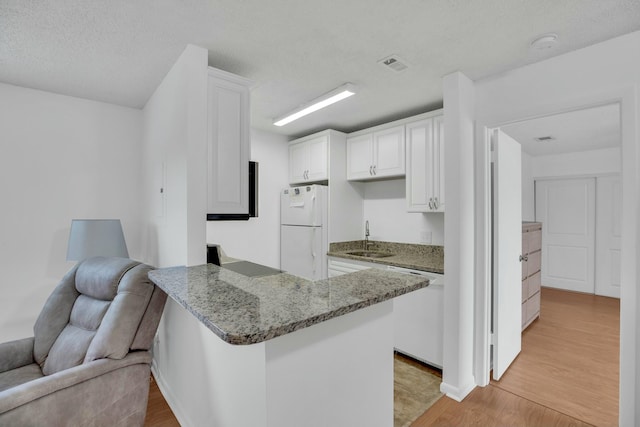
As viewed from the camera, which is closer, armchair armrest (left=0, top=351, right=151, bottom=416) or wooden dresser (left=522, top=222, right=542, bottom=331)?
armchair armrest (left=0, top=351, right=151, bottom=416)

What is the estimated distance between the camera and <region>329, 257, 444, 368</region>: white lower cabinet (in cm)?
248

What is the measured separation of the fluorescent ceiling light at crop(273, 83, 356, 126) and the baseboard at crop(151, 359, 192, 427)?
2606 mm

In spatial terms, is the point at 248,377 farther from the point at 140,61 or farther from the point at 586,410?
the point at 586,410

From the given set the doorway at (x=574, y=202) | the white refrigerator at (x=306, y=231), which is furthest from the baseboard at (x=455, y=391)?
the doorway at (x=574, y=202)

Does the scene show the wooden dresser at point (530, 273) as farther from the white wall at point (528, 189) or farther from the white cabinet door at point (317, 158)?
the white cabinet door at point (317, 158)

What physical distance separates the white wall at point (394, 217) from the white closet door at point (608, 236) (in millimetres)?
3681

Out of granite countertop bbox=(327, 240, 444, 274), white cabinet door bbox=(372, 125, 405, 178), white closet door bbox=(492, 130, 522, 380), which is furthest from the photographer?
white cabinet door bbox=(372, 125, 405, 178)

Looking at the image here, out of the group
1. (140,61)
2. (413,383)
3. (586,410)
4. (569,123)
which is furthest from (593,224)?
(140,61)

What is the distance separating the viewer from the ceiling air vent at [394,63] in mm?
1982

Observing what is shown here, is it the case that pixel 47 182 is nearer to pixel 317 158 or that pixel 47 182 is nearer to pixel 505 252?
pixel 317 158

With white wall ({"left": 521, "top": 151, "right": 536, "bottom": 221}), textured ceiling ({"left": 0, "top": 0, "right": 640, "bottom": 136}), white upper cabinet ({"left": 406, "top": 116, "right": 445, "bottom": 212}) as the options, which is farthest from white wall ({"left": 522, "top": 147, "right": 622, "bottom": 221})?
textured ceiling ({"left": 0, "top": 0, "right": 640, "bottom": 136})

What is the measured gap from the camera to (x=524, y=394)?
2238 millimetres

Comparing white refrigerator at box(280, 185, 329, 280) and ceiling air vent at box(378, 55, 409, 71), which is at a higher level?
ceiling air vent at box(378, 55, 409, 71)

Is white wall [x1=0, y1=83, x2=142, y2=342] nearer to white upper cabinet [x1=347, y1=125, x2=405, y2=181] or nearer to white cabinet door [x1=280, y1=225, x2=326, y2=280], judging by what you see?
white cabinet door [x1=280, y1=225, x2=326, y2=280]
